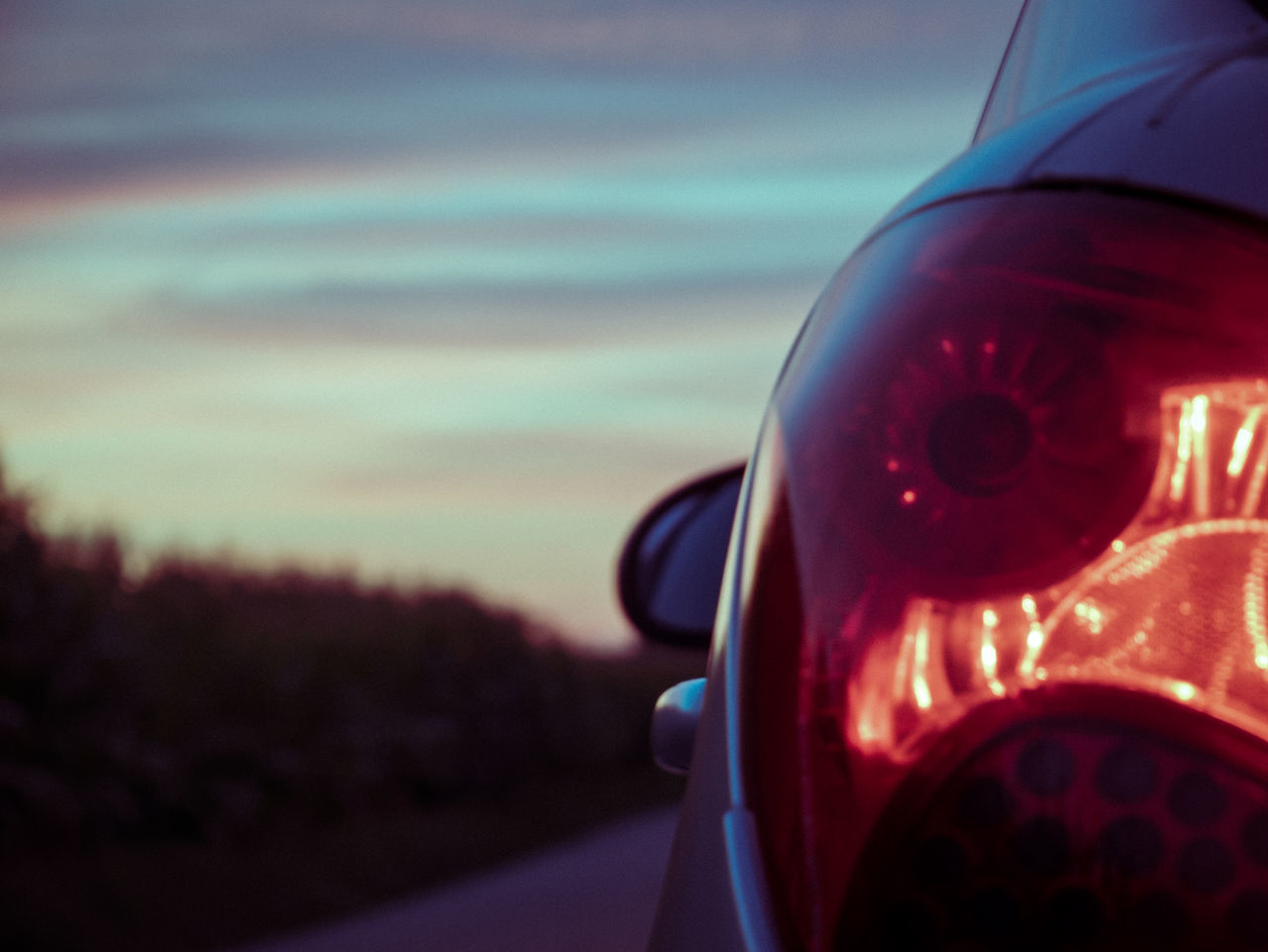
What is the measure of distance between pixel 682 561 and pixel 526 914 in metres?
8.53

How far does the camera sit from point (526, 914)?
34.8ft

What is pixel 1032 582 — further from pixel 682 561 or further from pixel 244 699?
Answer: pixel 244 699

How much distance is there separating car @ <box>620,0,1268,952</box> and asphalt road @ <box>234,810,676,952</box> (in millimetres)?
7460

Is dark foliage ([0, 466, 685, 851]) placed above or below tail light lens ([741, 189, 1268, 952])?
below

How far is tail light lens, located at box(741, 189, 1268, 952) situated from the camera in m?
1.27

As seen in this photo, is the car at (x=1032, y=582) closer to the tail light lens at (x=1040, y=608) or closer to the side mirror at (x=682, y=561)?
the tail light lens at (x=1040, y=608)

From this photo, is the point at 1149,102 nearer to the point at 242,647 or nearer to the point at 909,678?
the point at 909,678

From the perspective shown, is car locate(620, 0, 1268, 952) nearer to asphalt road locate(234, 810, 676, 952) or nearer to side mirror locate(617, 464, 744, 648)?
side mirror locate(617, 464, 744, 648)

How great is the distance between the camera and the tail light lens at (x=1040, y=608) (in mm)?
1267

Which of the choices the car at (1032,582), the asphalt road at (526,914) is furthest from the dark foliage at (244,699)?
the car at (1032,582)

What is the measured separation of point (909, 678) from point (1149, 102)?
1.62 feet

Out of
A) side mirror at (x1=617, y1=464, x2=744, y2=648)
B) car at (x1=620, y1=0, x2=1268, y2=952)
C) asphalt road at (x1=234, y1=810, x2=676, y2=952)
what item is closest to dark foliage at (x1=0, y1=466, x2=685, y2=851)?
asphalt road at (x1=234, y1=810, x2=676, y2=952)

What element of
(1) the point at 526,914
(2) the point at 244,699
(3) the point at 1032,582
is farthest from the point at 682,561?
(2) the point at 244,699

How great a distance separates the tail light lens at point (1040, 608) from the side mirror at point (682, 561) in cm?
87
